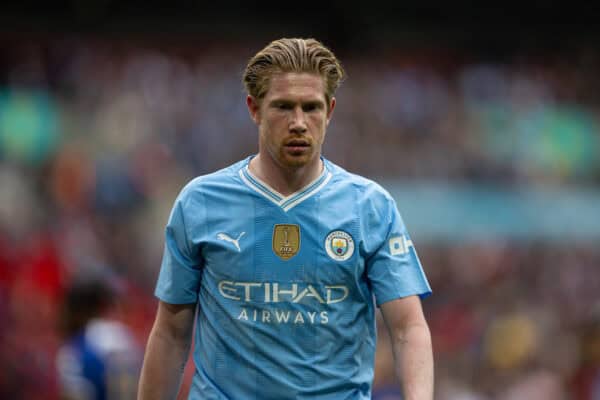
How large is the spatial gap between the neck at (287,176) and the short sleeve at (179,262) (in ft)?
0.88

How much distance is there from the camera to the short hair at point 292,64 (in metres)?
3.81

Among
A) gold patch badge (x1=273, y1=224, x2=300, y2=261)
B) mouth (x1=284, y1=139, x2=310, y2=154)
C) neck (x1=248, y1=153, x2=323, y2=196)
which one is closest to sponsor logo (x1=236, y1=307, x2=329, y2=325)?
gold patch badge (x1=273, y1=224, x2=300, y2=261)

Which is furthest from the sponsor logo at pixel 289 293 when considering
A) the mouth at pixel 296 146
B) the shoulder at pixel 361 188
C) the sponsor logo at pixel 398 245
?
the mouth at pixel 296 146

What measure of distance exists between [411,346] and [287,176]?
719 millimetres

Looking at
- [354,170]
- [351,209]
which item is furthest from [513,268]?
[351,209]

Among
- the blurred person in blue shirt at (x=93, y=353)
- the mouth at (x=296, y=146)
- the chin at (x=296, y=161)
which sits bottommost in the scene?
the blurred person in blue shirt at (x=93, y=353)

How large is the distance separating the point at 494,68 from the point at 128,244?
11.7 metres

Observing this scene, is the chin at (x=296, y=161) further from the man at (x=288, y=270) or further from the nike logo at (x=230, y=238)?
the nike logo at (x=230, y=238)

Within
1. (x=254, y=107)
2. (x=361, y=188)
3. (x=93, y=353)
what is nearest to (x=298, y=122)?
(x=254, y=107)

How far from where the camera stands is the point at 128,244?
14.1 metres

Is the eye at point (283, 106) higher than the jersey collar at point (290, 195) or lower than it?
higher

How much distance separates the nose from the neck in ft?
0.62

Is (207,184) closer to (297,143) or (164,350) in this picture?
(297,143)

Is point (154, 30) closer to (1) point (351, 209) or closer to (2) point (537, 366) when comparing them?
(2) point (537, 366)
